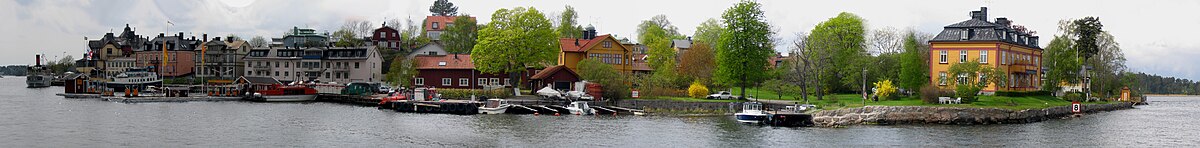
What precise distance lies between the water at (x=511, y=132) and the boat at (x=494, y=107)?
2.55 metres

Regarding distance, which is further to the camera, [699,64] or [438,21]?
[438,21]

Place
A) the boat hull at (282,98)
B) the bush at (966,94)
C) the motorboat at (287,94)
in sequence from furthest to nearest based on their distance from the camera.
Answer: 1. the motorboat at (287,94)
2. the boat hull at (282,98)
3. the bush at (966,94)

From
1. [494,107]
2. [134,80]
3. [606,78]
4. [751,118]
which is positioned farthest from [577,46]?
[134,80]

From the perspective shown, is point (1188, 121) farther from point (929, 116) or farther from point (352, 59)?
point (352, 59)

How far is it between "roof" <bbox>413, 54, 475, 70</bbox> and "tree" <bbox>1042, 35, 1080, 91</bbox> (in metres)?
42.5

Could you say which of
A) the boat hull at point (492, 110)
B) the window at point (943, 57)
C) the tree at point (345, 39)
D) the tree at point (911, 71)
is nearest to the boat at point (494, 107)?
the boat hull at point (492, 110)

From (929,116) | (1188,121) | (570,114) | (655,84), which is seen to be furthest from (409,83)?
(1188,121)

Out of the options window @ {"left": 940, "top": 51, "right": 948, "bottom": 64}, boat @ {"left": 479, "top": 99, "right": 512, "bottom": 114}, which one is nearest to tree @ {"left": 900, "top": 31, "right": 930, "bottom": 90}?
window @ {"left": 940, "top": 51, "right": 948, "bottom": 64}

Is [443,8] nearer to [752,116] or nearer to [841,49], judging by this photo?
[841,49]

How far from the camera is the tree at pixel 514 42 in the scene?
266 ft

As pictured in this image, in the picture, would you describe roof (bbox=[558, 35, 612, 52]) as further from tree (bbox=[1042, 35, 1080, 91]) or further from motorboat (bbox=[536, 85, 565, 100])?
tree (bbox=[1042, 35, 1080, 91])

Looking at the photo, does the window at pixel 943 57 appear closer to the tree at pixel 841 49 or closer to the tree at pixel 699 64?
the tree at pixel 841 49

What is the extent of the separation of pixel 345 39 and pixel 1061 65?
73.8 metres

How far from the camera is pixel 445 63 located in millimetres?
88500
